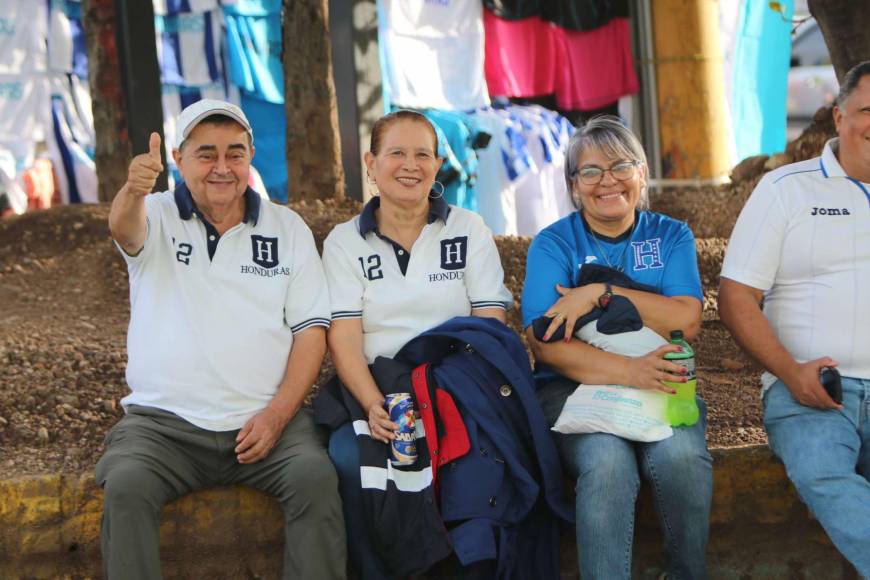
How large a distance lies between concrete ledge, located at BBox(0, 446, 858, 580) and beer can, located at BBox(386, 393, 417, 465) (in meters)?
0.51

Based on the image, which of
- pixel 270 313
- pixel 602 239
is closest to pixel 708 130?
pixel 602 239

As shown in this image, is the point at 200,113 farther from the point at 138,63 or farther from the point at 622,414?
the point at 138,63

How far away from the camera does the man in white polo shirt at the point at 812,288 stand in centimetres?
330

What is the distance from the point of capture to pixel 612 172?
3.50m

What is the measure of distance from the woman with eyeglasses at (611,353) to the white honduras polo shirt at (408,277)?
20 cm

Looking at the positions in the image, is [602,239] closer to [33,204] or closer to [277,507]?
[277,507]

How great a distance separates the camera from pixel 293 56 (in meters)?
6.31

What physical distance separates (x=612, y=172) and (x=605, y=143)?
0.11 metres

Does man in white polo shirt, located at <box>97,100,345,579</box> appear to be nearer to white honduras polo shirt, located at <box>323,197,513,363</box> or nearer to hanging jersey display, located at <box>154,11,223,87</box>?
white honduras polo shirt, located at <box>323,197,513,363</box>

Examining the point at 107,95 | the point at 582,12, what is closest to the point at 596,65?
the point at 582,12

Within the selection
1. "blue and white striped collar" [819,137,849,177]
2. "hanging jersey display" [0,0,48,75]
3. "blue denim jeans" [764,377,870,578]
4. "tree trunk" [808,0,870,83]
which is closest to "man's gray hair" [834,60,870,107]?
"blue and white striped collar" [819,137,849,177]

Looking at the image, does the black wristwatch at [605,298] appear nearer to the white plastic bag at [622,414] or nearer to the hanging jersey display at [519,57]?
the white plastic bag at [622,414]

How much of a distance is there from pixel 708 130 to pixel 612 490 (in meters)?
6.50

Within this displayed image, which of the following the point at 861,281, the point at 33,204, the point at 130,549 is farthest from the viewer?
the point at 33,204
